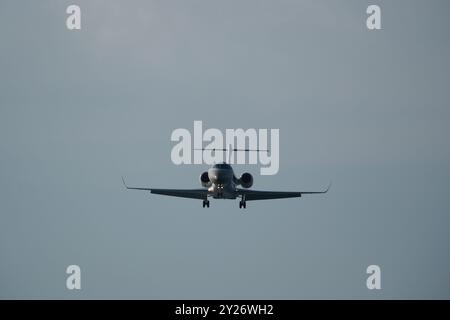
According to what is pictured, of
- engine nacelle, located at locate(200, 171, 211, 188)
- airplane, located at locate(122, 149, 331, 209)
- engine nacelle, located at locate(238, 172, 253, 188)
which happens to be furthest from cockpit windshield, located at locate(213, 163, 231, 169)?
engine nacelle, located at locate(238, 172, 253, 188)

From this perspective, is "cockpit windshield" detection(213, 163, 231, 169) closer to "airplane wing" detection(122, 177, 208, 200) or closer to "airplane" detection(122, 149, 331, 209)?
"airplane" detection(122, 149, 331, 209)

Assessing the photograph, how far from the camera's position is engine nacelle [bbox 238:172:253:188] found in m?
95.1

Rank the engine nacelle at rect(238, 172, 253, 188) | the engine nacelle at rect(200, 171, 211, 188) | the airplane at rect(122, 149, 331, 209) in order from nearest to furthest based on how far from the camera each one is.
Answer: the airplane at rect(122, 149, 331, 209)
the engine nacelle at rect(200, 171, 211, 188)
the engine nacelle at rect(238, 172, 253, 188)

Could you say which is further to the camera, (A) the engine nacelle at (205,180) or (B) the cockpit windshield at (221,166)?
(A) the engine nacelle at (205,180)

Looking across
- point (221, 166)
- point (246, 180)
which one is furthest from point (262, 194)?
point (221, 166)

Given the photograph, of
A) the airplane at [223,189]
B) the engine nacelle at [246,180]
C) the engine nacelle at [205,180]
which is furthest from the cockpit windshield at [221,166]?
the engine nacelle at [246,180]

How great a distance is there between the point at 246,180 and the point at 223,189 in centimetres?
626

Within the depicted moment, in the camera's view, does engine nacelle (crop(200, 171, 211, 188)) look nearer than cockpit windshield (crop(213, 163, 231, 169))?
No

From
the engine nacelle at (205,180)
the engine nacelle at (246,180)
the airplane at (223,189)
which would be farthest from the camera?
the engine nacelle at (246,180)

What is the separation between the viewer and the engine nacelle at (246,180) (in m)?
95.1

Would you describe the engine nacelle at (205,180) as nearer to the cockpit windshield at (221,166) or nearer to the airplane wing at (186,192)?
the airplane wing at (186,192)
